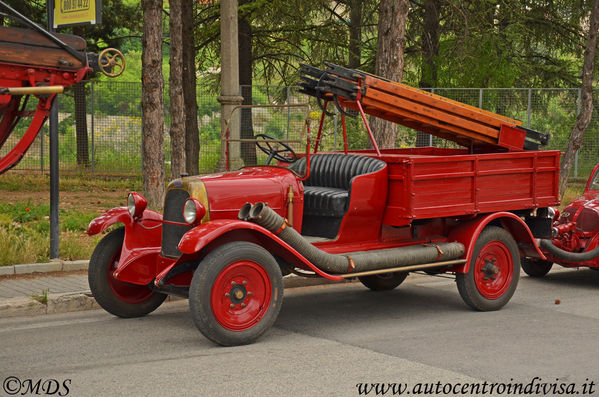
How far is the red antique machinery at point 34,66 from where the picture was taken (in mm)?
7328

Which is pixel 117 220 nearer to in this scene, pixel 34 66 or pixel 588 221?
pixel 34 66

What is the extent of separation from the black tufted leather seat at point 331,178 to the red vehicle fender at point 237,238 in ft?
2.42

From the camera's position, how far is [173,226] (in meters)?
7.56

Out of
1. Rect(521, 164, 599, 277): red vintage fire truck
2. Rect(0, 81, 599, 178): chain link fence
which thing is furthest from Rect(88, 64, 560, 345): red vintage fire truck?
Rect(0, 81, 599, 178): chain link fence

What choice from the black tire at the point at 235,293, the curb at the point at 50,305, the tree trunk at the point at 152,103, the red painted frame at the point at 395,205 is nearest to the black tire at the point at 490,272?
the red painted frame at the point at 395,205

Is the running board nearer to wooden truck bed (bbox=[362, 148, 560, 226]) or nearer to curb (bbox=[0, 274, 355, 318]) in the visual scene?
wooden truck bed (bbox=[362, 148, 560, 226])

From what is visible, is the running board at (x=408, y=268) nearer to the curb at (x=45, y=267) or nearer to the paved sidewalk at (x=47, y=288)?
the paved sidewalk at (x=47, y=288)

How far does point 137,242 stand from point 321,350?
223 cm

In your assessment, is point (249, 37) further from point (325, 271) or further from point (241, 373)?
point (241, 373)

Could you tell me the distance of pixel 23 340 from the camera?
707 centimetres

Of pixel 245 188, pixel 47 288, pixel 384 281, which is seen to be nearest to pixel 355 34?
pixel 384 281

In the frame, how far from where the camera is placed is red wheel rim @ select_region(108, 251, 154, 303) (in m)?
7.97

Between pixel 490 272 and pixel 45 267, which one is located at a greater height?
pixel 490 272

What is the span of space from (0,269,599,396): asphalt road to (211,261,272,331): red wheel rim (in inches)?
9.5
